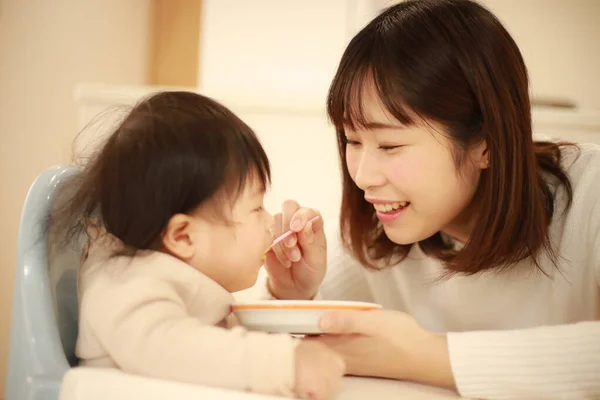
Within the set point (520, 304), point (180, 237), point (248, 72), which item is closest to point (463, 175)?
point (520, 304)

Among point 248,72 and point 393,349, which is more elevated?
point 248,72

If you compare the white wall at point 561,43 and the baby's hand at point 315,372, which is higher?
the white wall at point 561,43

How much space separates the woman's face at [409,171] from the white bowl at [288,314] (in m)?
0.28

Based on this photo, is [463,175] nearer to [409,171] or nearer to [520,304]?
[409,171]

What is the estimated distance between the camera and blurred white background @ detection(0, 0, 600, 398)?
1.90 meters

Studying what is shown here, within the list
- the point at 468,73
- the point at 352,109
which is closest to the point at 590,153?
the point at 468,73

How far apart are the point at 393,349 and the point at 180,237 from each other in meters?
0.30

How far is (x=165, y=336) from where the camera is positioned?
0.67 meters

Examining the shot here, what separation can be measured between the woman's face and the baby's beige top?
0.37 metres

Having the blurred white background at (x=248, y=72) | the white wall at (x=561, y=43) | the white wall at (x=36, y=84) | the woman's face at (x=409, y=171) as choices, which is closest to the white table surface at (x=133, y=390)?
the woman's face at (x=409, y=171)

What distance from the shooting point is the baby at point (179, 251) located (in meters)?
0.66

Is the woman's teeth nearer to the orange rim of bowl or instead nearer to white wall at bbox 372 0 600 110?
the orange rim of bowl

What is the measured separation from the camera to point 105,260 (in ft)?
2.50

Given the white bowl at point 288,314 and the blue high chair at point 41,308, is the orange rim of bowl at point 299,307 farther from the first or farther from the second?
the blue high chair at point 41,308
